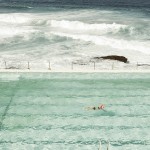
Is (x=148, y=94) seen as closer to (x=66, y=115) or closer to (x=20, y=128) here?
(x=66, y=115)

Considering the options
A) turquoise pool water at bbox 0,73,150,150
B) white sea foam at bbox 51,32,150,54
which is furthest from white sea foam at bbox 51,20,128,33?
turquoise pool water at bbox 0,73,150,150

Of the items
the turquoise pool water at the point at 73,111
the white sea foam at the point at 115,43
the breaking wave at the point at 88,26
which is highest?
the turquoise pool water at the point at 73,111

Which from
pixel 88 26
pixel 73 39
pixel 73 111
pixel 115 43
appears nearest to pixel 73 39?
pixel 73 39

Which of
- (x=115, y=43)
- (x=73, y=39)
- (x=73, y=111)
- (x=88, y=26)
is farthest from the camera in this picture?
(x=88, y=26)

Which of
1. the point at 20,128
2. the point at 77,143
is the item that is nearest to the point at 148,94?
the point at 77,143

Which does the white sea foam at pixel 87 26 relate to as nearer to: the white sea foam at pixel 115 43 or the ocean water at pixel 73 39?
the ocean water at pixel 73 39

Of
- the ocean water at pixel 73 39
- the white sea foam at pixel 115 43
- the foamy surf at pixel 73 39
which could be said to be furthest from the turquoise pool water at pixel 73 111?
the white sea foam at pixel 115 43

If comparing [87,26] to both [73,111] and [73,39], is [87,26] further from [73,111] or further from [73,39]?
[73,111]

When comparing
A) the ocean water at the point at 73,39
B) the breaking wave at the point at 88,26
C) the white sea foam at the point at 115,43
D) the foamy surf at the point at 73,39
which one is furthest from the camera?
the breaking wave at the point at 88,26
